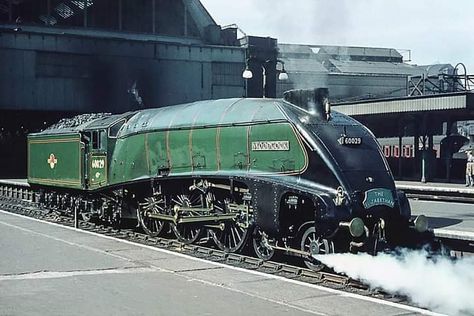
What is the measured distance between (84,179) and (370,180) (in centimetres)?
891

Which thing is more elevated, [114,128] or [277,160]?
[114,128]

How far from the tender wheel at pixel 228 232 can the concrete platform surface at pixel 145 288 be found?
106cm

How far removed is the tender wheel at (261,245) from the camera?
10.6m

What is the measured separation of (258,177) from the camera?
413 inches

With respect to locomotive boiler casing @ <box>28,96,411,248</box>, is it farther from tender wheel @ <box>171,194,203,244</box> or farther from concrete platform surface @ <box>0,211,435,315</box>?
concrete platform surface @ <box>0,211,435,315</box>

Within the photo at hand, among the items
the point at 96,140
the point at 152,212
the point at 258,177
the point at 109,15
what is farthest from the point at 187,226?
the point at 109,15

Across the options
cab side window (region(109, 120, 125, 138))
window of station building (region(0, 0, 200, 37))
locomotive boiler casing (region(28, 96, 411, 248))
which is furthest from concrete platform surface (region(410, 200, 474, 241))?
window of station building (region(0, 0, 200, 37))

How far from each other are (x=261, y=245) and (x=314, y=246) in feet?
5.21

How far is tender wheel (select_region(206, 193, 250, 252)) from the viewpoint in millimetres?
11125

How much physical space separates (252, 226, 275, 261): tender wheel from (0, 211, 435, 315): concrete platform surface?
3.29 ft

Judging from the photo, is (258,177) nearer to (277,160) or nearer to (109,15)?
(277,160)

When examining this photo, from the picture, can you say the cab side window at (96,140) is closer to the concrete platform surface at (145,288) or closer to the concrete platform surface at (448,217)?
the concrete platform surface at (145,288)

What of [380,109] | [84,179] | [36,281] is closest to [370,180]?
[36,281]

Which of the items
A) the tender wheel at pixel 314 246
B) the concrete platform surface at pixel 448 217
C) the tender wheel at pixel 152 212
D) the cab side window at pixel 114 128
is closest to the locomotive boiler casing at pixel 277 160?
the tender wheel at pixel 314 246
